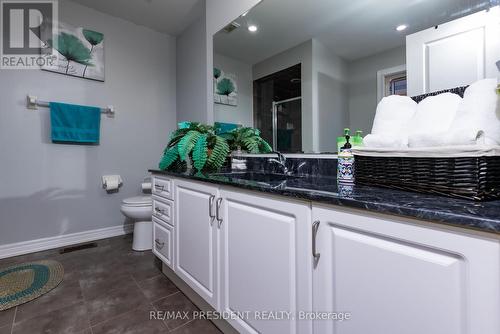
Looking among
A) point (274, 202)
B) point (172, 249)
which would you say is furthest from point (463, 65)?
point (172, 249)

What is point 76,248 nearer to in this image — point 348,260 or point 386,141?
point 348,260

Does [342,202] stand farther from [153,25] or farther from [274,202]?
[153,25]

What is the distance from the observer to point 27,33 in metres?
2.15

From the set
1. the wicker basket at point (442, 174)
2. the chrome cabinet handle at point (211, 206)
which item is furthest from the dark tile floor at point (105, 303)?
the wicker basket at point (442, 174)

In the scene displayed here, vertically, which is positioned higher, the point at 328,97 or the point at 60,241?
the point at 328,97

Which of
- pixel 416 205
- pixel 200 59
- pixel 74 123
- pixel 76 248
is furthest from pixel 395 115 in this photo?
pixel 76 248

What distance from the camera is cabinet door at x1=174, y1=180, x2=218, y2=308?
1179 mm

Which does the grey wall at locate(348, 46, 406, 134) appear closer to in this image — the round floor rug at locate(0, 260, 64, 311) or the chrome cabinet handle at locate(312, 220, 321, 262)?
the chrome cabinet handle at locate(312, 220, 321, 262)

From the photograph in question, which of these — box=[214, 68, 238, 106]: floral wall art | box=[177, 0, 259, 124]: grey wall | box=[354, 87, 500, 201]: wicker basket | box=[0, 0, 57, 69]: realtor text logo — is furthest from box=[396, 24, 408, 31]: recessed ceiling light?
box=[0, 0, 57, 69]: realtor text logo

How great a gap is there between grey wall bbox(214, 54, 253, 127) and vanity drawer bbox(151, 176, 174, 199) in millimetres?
788

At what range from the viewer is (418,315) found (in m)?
0.53

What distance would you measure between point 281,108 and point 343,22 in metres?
0.60

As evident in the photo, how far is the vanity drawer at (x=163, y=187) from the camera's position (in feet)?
5.15

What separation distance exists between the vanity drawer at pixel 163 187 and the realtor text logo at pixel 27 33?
5.38 feet
